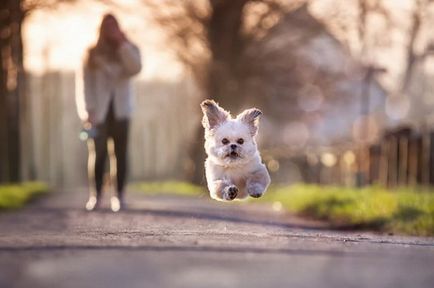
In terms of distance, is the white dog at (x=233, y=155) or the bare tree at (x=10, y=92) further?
the bare tree at (x=10, y=92)

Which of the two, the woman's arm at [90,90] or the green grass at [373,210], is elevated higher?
the woman's arm at [90,90]

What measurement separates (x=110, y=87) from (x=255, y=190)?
414cm

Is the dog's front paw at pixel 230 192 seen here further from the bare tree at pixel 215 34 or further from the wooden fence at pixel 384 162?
the bare tree at pixel 215 34

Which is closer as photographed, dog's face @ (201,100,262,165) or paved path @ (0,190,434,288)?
paved path @ (0,190,434,288)

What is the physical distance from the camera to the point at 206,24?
25656 mm

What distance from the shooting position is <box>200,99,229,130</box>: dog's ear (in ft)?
26.7

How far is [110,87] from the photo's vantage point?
37.4ft

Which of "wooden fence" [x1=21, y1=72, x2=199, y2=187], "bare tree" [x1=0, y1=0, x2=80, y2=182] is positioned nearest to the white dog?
"bare tree" [x1=0, y1=0, x2=80, y2=182]

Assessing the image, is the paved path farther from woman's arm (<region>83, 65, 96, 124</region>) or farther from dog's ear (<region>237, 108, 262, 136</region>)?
woman's arm (<region>83, 65, 96, 124</region>)

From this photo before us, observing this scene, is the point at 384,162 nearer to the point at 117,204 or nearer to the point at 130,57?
the point at 117,204

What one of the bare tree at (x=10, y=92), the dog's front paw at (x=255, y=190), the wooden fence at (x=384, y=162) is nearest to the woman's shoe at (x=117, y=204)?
the dog's front paw at (x=255, y=190)

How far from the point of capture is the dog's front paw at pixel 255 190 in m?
7.62

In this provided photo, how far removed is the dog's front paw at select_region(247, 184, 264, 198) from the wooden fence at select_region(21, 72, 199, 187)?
17.1m

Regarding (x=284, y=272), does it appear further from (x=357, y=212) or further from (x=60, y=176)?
(x=60, y=176)
